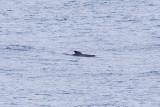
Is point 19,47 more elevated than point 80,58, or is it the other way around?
point 80,58

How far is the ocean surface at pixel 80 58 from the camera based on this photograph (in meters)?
35.0

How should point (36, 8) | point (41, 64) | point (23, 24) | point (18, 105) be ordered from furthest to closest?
point (36, 8) → point (23, 24) → point (41, 64) → point (18, 105)

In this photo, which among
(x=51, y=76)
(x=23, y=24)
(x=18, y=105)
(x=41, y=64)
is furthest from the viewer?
(x=23, y=24)

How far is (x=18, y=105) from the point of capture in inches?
1324

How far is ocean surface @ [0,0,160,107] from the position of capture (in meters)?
35.0

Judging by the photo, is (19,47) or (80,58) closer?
(80,58)

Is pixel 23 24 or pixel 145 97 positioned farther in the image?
pixel 23 24

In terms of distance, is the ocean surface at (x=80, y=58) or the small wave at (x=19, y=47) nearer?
the ocean surface at (x=80, y=58)

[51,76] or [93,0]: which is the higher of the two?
[51,76]

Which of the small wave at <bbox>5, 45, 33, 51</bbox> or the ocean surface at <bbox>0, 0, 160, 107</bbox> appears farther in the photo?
the small wave at <bbox>5, 45, 33, 51</bbox>

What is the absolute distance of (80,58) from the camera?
42625mm

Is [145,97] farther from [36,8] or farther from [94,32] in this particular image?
[36,8]

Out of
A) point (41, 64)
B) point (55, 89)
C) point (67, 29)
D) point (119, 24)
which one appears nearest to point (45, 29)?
point (67, 29)

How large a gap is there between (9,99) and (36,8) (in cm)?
3548
